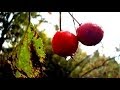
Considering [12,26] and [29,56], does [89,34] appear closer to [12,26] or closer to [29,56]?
[29,56]

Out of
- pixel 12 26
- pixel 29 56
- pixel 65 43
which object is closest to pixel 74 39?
pixel 65 43

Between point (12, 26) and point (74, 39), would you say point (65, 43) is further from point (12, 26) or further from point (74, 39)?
point (12, 26)

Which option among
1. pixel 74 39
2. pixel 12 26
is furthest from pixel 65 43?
pixel 12 26

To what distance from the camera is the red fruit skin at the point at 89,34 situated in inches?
34.0

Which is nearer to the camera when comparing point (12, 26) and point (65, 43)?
point (65, 43)

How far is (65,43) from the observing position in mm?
906

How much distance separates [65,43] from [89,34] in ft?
0.25

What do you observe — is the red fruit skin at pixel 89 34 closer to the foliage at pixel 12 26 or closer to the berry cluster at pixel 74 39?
the berry cluster at pixel 74 39

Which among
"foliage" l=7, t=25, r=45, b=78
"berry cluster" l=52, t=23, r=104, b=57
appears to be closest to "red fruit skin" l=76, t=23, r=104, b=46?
"berry cluster" l=52, t=23, r=104, b=57

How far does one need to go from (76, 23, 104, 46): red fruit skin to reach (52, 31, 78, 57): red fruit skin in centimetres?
2

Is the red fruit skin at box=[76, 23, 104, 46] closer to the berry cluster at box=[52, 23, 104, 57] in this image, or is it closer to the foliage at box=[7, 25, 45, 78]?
the berry cluster at box=[52, 23, 104, 57]
